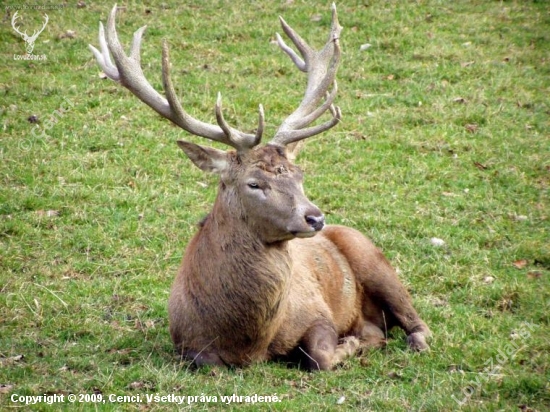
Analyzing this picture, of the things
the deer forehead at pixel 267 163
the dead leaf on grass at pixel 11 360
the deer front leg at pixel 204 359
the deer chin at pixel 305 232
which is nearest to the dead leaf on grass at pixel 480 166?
the deer forehead at pixel 267 163

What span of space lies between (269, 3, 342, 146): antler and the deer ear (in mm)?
366

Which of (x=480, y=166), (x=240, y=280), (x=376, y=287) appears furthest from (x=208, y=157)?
(x=480, y=166)

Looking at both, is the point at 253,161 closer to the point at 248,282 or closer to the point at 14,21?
the point at 248,282

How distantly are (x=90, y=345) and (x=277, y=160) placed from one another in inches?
76.0

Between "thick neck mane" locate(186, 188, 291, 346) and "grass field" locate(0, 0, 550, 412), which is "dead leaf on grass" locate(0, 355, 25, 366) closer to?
"grass field" locate(0, 0, 550, 412)

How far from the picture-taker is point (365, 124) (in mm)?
11383

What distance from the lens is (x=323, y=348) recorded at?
6867 mm

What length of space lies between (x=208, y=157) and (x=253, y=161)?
1.19ft

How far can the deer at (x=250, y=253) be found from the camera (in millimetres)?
6418

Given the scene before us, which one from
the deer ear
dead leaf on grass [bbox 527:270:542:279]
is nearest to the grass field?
dead leaf on grass [bbox 527:270:542:279]

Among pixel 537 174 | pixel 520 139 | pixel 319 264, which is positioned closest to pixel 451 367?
pixel 319 264

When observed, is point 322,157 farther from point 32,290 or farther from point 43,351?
point 43,351

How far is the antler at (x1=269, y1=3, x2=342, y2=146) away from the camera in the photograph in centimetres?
665

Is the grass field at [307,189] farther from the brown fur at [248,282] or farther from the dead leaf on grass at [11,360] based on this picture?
the brown fur at [248,282]
